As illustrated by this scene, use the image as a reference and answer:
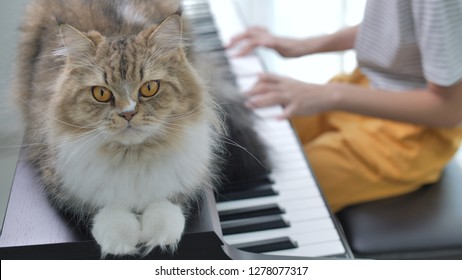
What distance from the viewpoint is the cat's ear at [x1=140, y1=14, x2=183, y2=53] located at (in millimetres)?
484

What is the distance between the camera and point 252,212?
2.62 feet

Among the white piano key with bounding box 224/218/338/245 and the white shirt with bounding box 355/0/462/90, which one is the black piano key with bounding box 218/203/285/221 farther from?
the white shirt with bounding box 355/0/462/90

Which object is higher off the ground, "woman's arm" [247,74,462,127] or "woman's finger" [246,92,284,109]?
"woman's finger" [246,92,284,109]

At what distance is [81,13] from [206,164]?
0.20 m

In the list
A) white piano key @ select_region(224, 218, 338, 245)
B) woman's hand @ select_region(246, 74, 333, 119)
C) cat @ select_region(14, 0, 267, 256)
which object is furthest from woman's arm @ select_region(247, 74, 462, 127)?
cat @ select_region(14, 0, 267, 256)

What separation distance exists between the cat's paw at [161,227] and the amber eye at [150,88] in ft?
0.41

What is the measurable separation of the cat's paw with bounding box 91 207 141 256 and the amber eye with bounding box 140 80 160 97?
130mm

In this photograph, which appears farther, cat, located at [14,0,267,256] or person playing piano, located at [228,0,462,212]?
person playing piano, located at [228,0,462,212]

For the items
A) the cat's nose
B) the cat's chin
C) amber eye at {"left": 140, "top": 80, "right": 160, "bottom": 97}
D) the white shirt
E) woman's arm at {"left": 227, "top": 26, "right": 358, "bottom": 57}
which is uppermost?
amber eye at {"left": 140, "top": 80, "right": 160, "bottom": 97}

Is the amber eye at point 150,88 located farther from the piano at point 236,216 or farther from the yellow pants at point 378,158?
the yellow pants at point 378,158

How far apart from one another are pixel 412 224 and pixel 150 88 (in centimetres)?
68

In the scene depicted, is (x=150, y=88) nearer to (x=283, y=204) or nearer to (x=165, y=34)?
(x=165, y=34)
